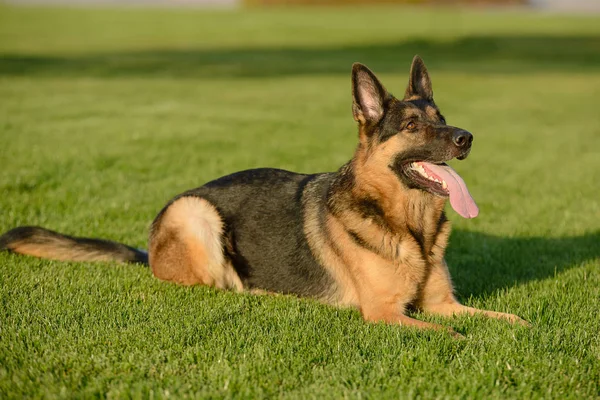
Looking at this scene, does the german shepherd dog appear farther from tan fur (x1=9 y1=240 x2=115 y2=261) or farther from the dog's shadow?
the dog's shadow

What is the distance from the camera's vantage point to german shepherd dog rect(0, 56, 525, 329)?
6.03 meters

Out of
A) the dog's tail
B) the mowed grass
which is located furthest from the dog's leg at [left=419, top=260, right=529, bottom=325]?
the dog's tail

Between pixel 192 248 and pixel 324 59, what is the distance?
118 feet

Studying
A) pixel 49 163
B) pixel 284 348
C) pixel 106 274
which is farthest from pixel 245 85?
pixel 284 348

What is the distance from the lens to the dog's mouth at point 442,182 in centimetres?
600

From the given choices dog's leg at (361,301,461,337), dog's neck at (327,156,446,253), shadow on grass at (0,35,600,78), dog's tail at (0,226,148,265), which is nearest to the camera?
dog's leg at (361,301,461,337)

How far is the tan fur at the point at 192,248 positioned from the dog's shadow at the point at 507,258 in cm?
241

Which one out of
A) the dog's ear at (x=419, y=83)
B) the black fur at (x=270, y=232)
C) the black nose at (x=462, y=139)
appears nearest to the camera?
the black nose at (x=462, y=139)

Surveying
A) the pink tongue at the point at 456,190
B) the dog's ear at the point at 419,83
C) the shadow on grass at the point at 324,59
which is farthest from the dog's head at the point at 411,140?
the shadow on grass at the point at 324,59

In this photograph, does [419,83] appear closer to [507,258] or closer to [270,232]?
[270,232]

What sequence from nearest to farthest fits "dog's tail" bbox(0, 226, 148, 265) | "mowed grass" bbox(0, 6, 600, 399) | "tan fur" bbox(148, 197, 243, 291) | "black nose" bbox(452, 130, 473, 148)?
1. "mowed grass" bbox(0, 6, 600, 399)
2. "black nose" bbox(452, 130, 473, 148)
3. "tan fur" bbox(148, 197, 243, 291)
4. "dog's tail" bbox(0, 226, 148, 265)

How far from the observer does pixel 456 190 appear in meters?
5.98

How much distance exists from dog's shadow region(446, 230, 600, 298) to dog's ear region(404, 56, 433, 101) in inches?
79.2

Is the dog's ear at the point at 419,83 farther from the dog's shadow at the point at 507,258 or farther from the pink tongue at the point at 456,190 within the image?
the dog's shadow at the point at 507,258
